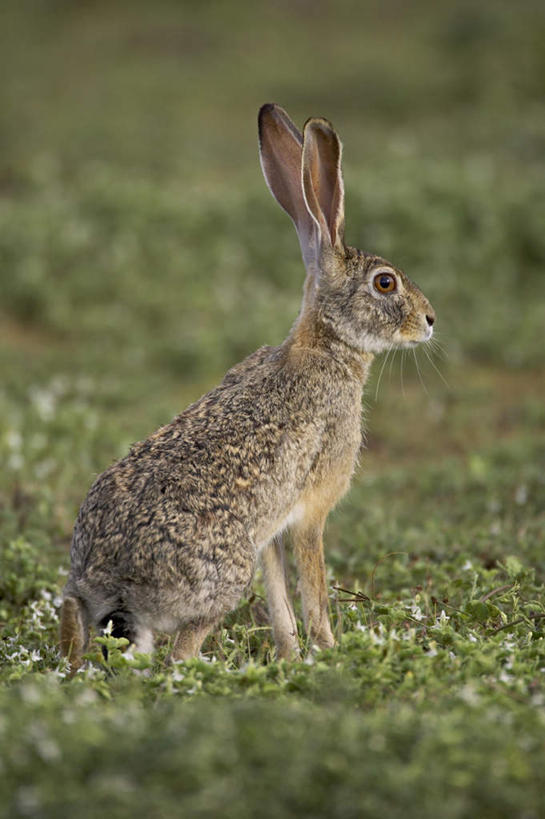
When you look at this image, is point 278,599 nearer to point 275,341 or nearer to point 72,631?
point 72,631

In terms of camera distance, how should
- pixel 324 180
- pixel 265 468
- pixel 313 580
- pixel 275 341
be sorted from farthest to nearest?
pixel 275 341
pixel 324 180
pixel 313 580
pixel 265 468

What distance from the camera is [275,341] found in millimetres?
10984

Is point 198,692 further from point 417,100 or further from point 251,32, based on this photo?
point 251,32

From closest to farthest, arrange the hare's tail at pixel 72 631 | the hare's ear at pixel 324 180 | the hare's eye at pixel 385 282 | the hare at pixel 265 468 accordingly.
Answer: the hare at pixel 265 468, the hare's tail at pixel 72 631, the hare's ear at pixel 324 180, the hare's eye at pixel 385 282

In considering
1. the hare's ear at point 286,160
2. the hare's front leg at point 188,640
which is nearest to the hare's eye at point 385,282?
the hare's ear at point 286,160

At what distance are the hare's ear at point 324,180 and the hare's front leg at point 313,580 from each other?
4.85ft

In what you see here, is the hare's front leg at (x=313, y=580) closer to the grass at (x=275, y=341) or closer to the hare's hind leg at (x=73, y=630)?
the grass at (x=275, y=341)

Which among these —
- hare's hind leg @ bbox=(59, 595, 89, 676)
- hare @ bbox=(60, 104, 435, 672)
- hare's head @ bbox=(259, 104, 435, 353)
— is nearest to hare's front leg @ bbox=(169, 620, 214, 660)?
hare @ bbox=(60, 104, 435, 672)

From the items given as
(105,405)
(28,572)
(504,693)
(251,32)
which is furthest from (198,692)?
(251,32)

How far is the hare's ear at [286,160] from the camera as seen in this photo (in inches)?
239

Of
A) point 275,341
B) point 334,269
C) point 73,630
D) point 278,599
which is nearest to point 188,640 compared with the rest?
point 73,630

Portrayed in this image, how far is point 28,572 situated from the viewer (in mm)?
6266

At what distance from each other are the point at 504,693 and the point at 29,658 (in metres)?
2.04

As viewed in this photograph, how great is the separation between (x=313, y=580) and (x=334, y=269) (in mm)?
1594
